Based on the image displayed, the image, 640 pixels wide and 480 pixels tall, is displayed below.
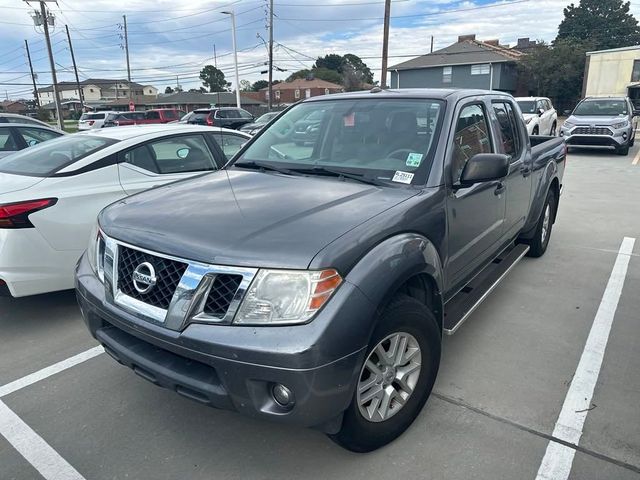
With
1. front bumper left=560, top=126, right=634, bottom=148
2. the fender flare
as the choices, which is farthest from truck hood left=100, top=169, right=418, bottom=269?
front bumper left=560, top=126, right=634, bottom=148

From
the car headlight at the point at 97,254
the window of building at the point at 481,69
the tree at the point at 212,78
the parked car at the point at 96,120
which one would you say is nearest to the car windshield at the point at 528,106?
the car headlight at the point at 97,254

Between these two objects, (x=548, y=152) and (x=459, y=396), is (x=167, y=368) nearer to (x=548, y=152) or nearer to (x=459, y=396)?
(x=459, y=396)

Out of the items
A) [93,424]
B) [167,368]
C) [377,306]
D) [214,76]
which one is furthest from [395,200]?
[214,76]

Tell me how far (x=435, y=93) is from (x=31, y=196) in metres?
3.15

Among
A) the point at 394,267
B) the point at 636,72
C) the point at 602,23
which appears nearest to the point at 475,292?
the point at 394,267

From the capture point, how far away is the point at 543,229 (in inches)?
214

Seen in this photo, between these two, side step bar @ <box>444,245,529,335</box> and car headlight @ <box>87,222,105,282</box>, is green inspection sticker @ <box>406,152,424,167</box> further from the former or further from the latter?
car headlight @ <box>87,222,105,282</box>

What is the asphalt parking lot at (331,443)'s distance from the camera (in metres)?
2.37

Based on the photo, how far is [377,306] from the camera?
6.91ft

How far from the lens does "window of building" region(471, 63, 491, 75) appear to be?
145 feet

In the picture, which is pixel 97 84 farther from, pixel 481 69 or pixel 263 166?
pixel 263 166

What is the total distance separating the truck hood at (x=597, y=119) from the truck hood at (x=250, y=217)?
14552mm

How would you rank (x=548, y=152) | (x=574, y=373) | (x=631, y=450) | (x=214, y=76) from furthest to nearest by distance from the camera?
1. (x=214, y=76)
2. (x=548, y=152)
3. (x=574, y=373)
4. (x=631, y=450)

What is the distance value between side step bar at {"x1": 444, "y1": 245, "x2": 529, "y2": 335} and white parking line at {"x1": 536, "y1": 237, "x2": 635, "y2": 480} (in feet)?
2.50
